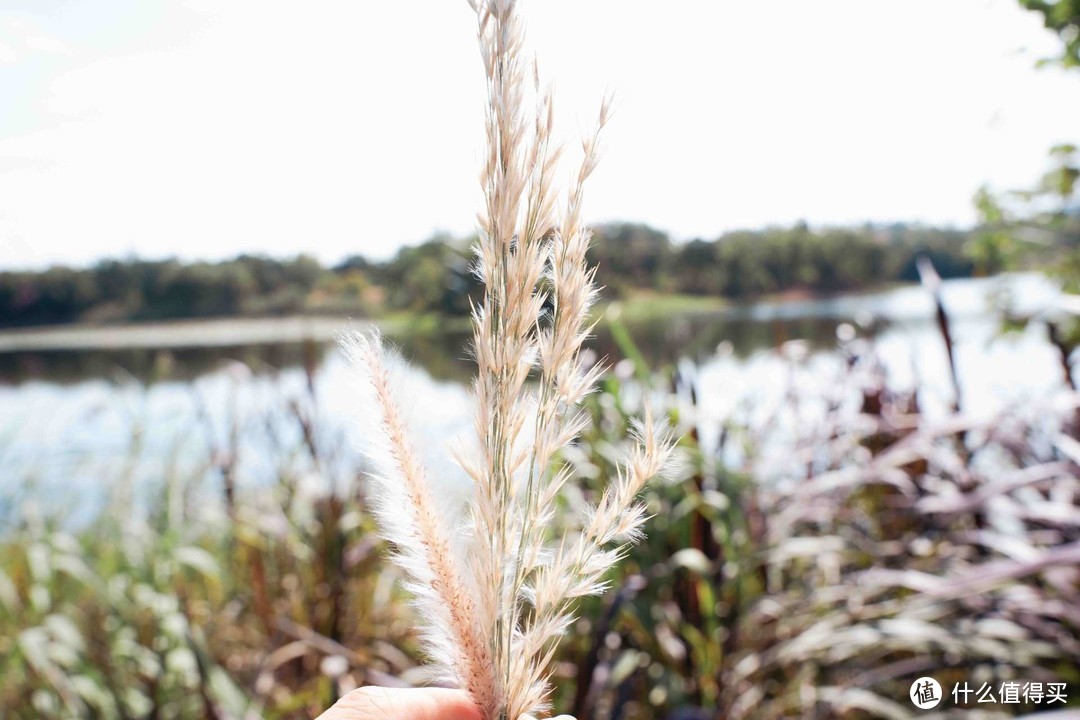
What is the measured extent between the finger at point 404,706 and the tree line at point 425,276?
2128 millimetres

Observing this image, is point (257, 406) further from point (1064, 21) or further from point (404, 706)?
point (1064, 21)

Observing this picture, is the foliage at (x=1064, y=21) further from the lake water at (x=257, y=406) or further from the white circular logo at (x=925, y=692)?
the white circular logo at (x=925, y=692)

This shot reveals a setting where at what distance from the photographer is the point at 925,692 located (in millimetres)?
2072

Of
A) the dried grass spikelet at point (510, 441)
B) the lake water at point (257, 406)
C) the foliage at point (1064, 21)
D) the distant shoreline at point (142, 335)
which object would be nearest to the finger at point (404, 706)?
the dried grass spikelet at point (510, 441)

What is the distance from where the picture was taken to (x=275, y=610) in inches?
105

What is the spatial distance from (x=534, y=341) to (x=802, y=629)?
207 centimetres

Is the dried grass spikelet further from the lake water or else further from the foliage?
the foliage

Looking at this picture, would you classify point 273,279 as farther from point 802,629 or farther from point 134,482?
point 802,629

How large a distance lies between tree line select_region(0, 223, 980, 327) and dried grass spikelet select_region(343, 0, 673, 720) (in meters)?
2.15

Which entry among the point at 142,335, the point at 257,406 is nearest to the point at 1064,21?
the point at 257,406

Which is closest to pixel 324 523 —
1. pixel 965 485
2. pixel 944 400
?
pixel 965 485

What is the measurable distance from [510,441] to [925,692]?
2.10 m

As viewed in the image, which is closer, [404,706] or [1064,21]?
[404,706]

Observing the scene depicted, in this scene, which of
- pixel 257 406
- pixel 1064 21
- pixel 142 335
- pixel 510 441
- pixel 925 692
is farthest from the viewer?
pixel 142 335
